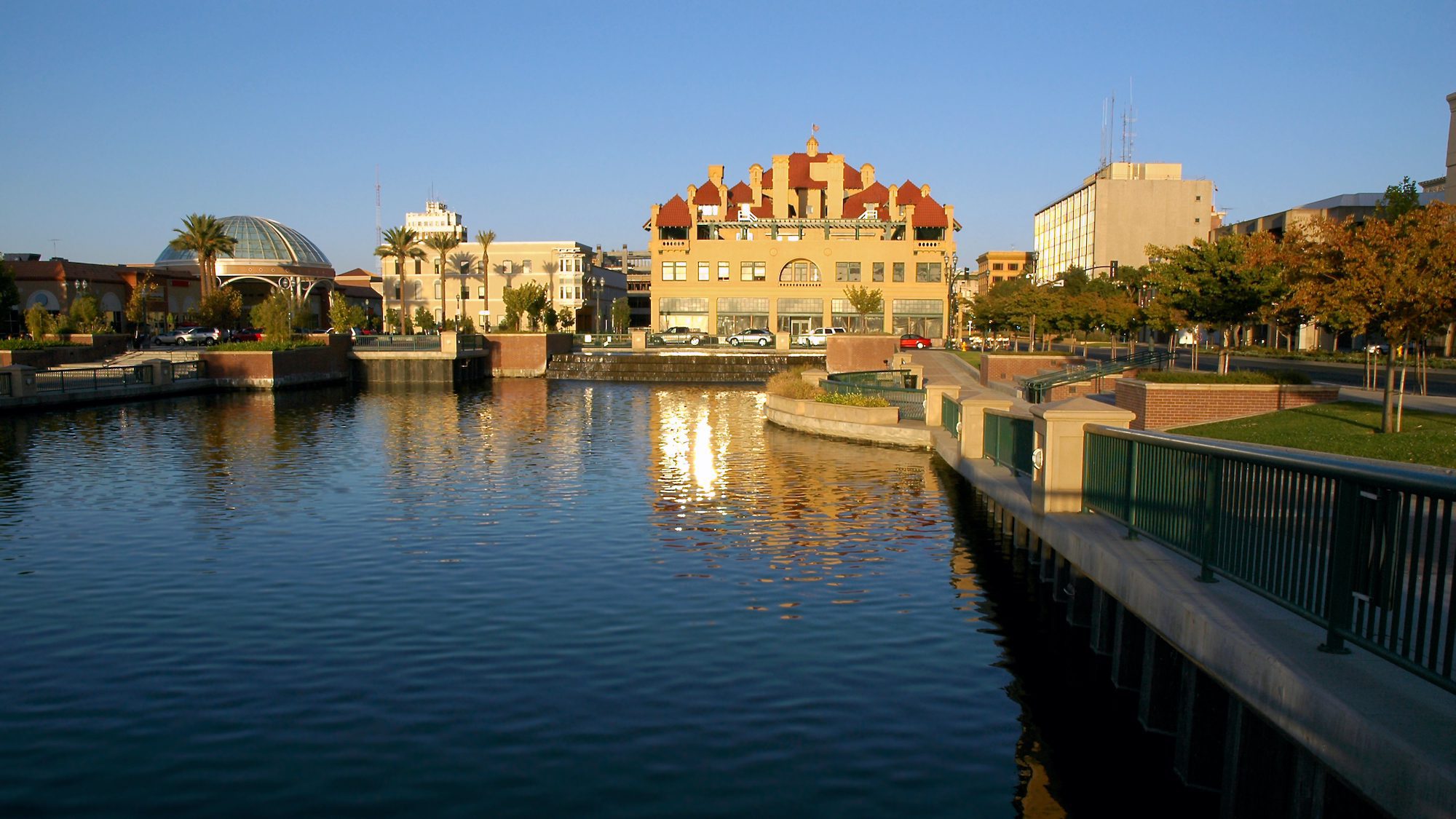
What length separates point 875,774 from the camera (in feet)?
30.0

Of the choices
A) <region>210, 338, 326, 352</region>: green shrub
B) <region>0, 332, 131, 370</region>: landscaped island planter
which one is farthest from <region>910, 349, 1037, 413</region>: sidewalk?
<region>0, 332, 131, 370</region>: landscaped island planter

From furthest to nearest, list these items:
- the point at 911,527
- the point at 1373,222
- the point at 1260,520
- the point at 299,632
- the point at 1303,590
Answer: the point at 1373,222 → the point at 911,527 → the point at 299,632 → the point at 1260,520 → the point at 1303,590

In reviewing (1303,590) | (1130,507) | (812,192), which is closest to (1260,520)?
(1303,590)

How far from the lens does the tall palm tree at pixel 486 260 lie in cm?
12300

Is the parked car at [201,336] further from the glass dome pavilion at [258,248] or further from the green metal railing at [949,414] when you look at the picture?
the green metal railing at [949,414]

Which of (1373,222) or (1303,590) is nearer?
(1303,590)

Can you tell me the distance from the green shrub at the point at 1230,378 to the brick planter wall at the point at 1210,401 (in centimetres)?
39

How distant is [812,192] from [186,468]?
86391 mm

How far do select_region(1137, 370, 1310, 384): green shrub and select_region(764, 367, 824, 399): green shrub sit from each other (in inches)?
518

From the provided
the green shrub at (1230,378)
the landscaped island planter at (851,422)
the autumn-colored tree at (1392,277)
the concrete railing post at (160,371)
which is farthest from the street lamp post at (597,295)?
the autumn-colored tree at (1392,277)

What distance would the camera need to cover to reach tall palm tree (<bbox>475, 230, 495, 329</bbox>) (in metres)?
123

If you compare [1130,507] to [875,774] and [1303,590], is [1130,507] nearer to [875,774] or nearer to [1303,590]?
[1303,590]

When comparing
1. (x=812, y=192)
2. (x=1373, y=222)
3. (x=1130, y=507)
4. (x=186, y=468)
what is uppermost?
(x=812, y=192)

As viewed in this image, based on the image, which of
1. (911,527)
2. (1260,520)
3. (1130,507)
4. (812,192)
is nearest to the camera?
(1260,520)
